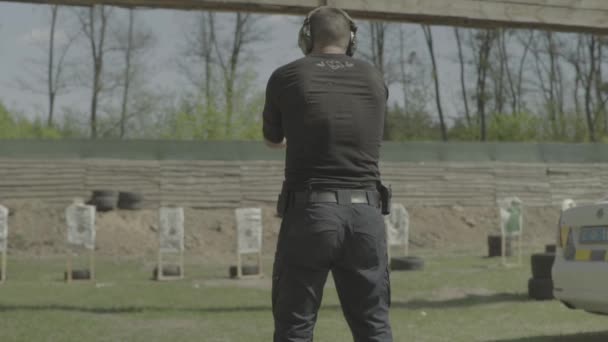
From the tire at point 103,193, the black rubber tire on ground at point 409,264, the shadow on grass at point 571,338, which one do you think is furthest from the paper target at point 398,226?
the tire at point 103,193

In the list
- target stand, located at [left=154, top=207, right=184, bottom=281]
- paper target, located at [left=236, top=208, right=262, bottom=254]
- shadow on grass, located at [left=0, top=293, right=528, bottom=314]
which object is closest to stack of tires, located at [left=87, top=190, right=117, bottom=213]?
target stand, located at [left=154, top=207, right=184, bottom=281]

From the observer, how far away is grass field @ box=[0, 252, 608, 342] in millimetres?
8820

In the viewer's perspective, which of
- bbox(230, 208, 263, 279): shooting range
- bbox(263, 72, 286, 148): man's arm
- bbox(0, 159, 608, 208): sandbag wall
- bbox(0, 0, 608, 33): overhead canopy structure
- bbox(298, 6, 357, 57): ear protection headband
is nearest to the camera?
bbox(263, 72, 286, 148): man's arm

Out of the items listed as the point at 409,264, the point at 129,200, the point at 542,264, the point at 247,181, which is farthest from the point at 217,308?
the point at 247,181

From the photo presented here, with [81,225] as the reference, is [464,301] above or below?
below

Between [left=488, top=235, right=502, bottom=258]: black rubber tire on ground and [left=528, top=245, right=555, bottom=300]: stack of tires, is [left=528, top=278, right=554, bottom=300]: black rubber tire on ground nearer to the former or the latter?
[left=528, top=245, right=555, bottom=300]: stack of tires

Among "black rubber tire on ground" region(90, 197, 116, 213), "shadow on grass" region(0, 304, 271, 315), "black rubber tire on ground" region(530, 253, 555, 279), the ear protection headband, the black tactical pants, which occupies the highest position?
the ear protection headband

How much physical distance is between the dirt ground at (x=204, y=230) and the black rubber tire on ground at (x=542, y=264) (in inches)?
413

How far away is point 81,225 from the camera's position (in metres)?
15.6

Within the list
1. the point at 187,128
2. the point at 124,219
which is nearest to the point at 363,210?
the point at 124,219

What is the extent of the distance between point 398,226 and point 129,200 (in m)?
10.5

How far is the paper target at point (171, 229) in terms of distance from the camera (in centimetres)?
→ 1598

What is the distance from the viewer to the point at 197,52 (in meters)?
42.7

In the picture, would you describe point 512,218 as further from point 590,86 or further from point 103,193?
point 590,86
